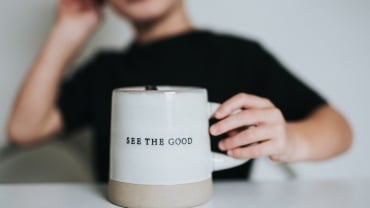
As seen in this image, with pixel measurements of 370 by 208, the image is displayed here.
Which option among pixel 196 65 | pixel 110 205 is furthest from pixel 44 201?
pixel 196 65

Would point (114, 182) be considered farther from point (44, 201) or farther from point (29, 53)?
point (29, 53)

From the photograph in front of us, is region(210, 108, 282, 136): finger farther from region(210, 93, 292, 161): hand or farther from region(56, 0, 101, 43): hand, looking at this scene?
region(56, 0, 101, 43): hand

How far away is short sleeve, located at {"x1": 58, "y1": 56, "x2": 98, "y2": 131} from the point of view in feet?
1.92

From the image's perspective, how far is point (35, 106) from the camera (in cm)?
55

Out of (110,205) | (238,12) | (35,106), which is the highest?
(238,12)

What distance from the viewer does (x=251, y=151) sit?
1.00 feet

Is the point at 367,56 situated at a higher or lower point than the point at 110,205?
higher

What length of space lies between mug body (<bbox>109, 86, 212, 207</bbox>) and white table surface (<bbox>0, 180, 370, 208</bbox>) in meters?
0.03

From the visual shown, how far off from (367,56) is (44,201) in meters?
0.34

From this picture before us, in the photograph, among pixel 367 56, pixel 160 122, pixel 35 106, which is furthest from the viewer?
pixel 35 106

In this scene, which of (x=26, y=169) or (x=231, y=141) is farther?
(x=26, y=169)

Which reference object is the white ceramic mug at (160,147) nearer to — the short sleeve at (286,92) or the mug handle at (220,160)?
the mug handle at (220,160)

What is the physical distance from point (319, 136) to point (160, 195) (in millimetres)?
191

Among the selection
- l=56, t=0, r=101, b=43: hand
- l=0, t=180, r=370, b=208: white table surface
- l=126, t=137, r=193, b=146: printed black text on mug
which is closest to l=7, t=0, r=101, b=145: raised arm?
l=56, t=0, r=101, b=43: hand
